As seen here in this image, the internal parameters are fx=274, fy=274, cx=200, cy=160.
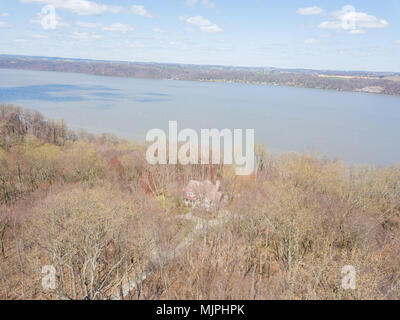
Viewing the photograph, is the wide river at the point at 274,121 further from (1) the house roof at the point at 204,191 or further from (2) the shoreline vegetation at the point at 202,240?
(2) the shoreline vegetation at the point at 202,240

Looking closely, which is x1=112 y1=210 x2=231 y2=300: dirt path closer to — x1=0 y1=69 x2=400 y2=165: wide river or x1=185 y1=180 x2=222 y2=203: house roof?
x1=185 y1=180 x2=222 y2=203: house roof

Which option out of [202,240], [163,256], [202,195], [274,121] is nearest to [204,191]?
[202,195]

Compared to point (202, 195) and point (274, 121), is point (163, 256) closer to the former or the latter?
point (202, 195)

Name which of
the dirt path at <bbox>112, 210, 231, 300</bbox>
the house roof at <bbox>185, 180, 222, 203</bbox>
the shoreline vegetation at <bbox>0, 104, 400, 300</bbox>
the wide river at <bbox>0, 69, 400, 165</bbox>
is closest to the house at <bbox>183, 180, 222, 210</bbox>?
the house roof at <bbox>185, 180, 222, 203</bbox>

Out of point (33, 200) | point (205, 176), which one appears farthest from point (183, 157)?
point (33, 200)

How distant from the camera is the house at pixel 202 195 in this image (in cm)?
1583

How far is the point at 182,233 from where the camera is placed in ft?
43.7

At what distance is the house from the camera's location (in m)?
15.8

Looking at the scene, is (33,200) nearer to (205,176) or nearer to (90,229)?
(90,229)

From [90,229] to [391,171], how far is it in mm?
14934

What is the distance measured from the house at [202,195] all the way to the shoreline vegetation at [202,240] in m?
0.47

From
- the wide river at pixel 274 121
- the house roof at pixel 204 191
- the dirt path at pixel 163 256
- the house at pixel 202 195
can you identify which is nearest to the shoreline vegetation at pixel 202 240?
the dirt path at pixel 163 256

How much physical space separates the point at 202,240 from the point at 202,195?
4396 millimetres

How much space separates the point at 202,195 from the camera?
16.4 metres
